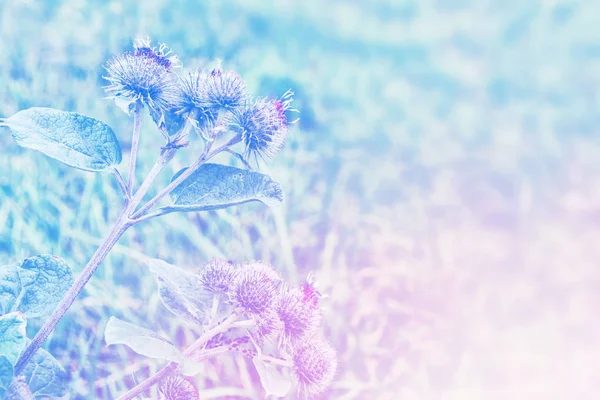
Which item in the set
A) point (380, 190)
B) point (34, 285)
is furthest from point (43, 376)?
point (380, 190)

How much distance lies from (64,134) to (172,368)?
21cm

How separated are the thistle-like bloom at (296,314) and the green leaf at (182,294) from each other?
0.07 meters

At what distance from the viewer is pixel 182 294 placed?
1.92 ft

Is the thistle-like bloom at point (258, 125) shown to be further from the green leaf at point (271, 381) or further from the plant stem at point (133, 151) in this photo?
the green leaf at point (271, 381)

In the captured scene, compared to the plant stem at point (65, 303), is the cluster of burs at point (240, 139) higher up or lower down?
higher up

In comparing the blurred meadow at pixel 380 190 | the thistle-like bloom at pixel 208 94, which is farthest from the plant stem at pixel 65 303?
the blurred meadow at pixel 380 190

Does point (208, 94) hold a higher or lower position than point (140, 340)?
higher

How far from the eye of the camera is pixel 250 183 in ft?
1.74

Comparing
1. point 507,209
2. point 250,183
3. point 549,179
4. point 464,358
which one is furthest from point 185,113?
point 549,179

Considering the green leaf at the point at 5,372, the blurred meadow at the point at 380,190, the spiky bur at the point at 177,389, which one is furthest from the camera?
the blurred meadow at the point at 380,190

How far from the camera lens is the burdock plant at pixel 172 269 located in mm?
516

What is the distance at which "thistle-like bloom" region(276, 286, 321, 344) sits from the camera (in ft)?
1.91

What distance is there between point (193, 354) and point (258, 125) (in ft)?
0.66

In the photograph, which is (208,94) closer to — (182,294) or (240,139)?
(240,139)
